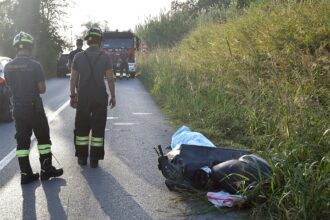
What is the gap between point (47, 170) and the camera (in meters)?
6.23

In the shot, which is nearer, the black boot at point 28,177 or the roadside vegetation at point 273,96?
the roadside vegetation at point 273,96

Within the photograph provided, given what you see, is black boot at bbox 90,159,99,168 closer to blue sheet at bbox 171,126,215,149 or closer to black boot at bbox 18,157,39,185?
black boot at bbox 18,157,39,185

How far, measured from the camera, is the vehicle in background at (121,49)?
92.2 feet

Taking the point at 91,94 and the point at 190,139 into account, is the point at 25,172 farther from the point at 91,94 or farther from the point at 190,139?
the point at 190,139

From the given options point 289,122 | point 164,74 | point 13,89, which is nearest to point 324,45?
point 289,122

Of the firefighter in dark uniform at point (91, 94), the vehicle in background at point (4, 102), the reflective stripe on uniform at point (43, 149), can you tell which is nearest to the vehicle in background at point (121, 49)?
the vehicle in background at point (4, 102)

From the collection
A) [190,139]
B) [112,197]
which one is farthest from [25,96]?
[190,139]

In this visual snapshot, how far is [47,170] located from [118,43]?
23099mm

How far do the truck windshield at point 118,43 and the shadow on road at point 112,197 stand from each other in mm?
22447

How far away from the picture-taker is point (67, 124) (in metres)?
11.1

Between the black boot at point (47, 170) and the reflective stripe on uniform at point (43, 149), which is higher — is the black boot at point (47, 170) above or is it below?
below

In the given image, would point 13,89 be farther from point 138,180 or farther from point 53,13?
point 53,13

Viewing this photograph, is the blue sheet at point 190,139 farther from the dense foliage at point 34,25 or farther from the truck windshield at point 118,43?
the dense foliage at point 34,25

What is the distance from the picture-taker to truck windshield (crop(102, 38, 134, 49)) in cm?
2862
